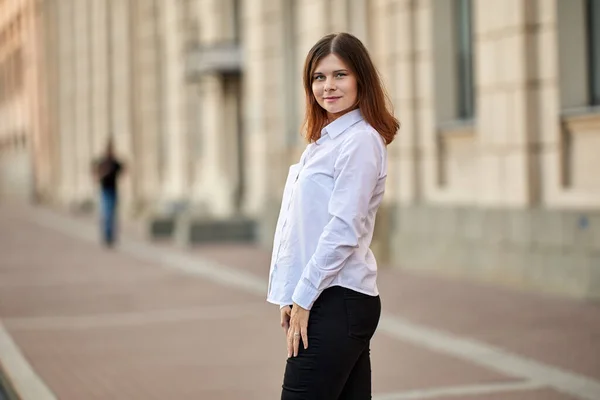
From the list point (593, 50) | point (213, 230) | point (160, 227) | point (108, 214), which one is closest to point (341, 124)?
point (593, 50)

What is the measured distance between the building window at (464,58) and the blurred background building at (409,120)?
0.09ft

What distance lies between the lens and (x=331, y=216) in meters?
3.33

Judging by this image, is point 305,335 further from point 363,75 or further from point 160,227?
point 160,227

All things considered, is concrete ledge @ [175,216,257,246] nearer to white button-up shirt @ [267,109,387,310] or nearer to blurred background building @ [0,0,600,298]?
blurred background building @ [0,0,600,298]

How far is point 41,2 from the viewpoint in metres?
46.8

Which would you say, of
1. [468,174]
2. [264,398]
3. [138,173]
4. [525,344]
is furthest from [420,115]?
[138,173]

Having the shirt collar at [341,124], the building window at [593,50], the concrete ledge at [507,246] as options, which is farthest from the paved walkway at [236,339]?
the shirt collar at [341,124]

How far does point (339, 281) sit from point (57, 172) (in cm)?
4336

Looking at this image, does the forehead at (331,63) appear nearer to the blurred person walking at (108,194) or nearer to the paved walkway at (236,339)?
the paved walkway at (236,339)

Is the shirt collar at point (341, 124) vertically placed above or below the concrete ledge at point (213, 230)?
above

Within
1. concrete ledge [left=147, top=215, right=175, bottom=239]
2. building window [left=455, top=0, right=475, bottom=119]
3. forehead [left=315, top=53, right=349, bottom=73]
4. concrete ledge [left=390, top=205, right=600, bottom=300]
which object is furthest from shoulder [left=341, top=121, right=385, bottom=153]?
concrete ledge [left=147, top=215, right=175, bottom=239]

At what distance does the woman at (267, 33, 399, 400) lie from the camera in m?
3.28

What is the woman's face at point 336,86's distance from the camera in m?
3.45

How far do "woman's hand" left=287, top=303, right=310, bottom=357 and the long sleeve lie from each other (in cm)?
3
